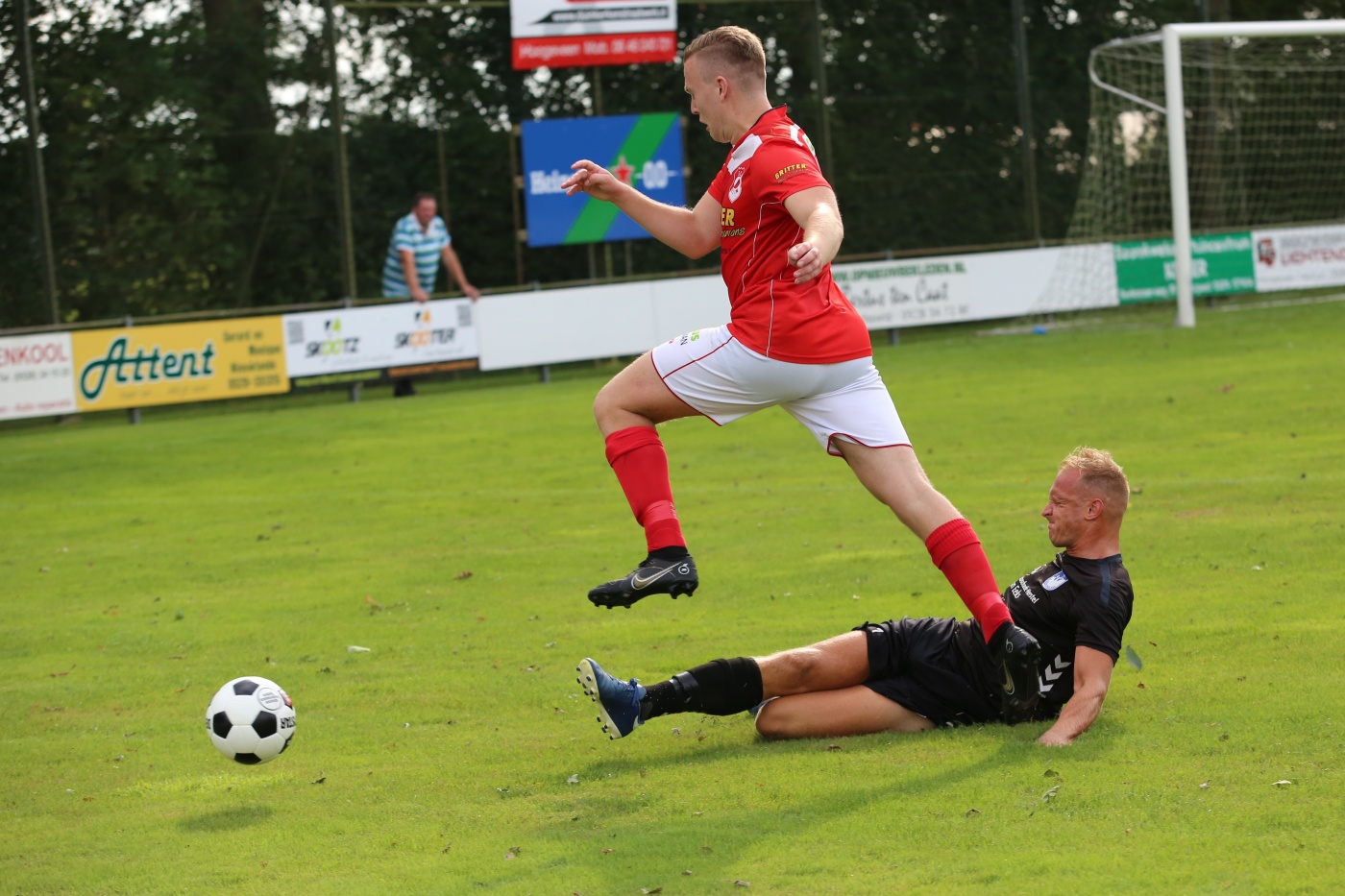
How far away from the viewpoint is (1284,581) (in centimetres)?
735

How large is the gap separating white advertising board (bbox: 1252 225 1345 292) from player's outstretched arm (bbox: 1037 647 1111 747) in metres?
22.8

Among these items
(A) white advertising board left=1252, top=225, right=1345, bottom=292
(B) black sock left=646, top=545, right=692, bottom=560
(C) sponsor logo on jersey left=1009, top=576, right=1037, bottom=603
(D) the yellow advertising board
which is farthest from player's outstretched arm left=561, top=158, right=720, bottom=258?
(A) white advertising board left=1252, top=225, right=1345, bottom=292

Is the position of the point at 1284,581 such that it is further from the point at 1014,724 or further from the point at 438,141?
the point at 438,141

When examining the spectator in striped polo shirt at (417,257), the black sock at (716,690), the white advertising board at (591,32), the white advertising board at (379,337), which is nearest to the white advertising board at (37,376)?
the white advertising board at (379,337)

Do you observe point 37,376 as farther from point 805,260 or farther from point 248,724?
point 805,260

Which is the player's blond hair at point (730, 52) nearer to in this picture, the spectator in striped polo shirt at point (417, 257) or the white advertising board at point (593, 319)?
the spectator in striped polo shirt at point (417, 257)

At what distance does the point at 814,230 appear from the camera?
4875 millimetres

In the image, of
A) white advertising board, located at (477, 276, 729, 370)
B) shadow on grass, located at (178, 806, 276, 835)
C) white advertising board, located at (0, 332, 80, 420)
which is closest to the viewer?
shadow on grass, located at (178, 806, 276, 835)

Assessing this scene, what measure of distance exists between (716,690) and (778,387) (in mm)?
1100

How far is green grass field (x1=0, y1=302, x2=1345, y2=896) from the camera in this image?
4.39 m

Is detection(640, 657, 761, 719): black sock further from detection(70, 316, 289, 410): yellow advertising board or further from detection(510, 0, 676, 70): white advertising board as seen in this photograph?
detection(510, 0, 676, 70): white advertising board

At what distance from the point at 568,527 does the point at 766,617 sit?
136 inches

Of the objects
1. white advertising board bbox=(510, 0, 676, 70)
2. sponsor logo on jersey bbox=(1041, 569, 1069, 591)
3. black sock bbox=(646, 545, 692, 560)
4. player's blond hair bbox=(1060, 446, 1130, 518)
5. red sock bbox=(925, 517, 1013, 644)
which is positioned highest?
white advertising board bbox=(510, 0, 676, 70)

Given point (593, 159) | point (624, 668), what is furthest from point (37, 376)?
point (624, 668)
